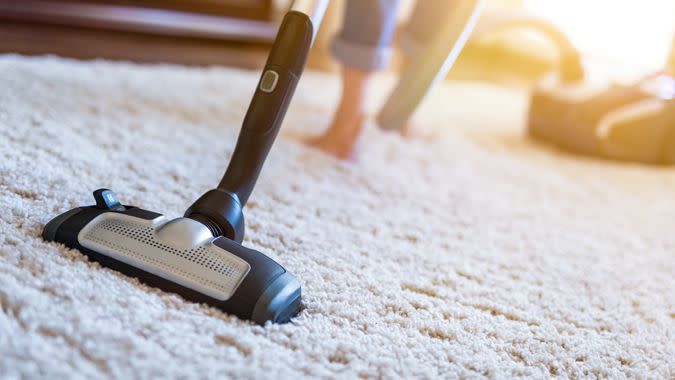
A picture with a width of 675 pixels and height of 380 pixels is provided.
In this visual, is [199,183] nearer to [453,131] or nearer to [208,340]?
[208,340]

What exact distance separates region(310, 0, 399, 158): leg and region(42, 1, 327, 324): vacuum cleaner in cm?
45

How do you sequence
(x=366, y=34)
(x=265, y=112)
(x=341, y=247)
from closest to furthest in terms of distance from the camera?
(x=265, y=112) → (x=341, y=247) → (x=366, y=34)

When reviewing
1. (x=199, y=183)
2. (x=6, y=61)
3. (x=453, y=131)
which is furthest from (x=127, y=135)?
(x=453, y=131)

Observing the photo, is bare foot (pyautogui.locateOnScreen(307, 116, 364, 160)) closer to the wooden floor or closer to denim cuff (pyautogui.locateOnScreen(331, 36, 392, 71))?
denim cuff (pyautogui.locateOnScreen(331, 36, 392, 71))

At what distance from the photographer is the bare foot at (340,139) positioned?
3.82ft

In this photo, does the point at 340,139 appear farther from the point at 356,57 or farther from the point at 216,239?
the point at 216,239

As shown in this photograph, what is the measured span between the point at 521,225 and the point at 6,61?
92 centimetres

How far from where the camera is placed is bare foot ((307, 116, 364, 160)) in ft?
3.82

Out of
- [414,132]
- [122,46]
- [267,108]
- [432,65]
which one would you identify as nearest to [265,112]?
[267,108]

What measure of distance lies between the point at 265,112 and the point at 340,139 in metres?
0.48

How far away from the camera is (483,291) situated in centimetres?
76

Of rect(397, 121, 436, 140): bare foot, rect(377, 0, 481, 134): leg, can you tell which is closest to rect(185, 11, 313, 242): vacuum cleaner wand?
rect(377, 0, 481, 134): leg

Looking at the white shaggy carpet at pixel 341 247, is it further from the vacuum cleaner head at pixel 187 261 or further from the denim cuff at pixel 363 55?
the denim cuff at pixel 363 55

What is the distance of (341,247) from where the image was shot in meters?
0.81
